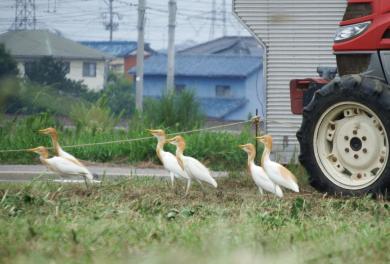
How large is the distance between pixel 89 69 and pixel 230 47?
59.8 feet

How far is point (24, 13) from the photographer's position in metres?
38.8

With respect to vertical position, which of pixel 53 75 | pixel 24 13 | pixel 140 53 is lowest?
pixel 53 75

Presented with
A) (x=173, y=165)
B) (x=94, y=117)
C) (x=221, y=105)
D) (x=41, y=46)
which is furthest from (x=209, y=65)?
(x=173, y=165)

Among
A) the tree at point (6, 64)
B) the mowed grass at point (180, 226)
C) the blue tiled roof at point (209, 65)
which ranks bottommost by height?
the mowed grass at point (180, 226)

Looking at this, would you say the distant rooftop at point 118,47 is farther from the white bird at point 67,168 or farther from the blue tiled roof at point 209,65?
the white bird at point 67,168

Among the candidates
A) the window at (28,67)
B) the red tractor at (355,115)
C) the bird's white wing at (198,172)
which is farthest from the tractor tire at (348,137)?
the window at (28,67)

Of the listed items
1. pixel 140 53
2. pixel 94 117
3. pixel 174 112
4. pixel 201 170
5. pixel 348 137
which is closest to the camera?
pixel 348 137

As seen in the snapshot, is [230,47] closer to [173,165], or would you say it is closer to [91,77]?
[91,77]

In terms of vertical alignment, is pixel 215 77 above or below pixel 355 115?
above

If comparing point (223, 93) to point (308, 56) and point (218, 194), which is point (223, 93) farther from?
point (218, 194)

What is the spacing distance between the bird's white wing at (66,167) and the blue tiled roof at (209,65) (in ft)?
176

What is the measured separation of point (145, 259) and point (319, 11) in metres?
11.5

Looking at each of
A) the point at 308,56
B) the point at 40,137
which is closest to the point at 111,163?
the point at 40,137

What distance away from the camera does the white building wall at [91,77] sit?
5817cm
